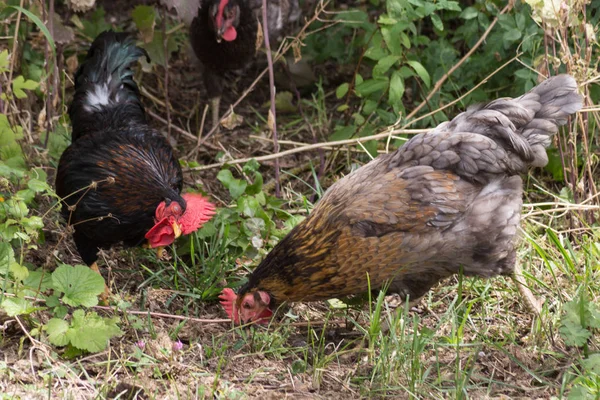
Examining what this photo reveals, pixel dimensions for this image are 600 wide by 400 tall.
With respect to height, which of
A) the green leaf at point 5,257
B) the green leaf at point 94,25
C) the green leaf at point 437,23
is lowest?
the green leaf at point 5,257

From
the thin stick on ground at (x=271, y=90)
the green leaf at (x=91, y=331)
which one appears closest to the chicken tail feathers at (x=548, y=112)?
the thin stick on ground at (x=271, y=90)

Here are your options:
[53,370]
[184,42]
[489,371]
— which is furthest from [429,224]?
[184,42]

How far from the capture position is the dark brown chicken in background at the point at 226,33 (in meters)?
5.27

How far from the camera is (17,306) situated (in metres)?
3.24

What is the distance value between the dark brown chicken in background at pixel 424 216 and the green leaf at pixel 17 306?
892 millimetres

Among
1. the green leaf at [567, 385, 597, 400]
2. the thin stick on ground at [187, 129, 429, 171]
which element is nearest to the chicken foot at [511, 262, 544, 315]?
the green leaf at [567, 385, 597, 400]

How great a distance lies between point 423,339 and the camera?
11.4ft

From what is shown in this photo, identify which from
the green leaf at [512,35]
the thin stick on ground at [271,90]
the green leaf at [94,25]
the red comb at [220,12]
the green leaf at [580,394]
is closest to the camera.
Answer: the green leaf at [580,394]

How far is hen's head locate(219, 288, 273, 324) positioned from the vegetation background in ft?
0.26

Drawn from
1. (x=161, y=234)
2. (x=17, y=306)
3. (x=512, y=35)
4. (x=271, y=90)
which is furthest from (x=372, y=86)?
(x=17, y=306)

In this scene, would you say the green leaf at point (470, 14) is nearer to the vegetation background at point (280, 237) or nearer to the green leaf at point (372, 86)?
the vegetation background at point (280, 237)

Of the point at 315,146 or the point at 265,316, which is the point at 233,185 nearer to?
the point at 315,146

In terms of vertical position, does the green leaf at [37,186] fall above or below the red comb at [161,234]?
above

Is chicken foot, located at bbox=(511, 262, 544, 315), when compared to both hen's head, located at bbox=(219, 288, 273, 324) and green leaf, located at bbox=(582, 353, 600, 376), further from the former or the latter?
hen's head, located at bbox=(219, 288, 273, 324)
